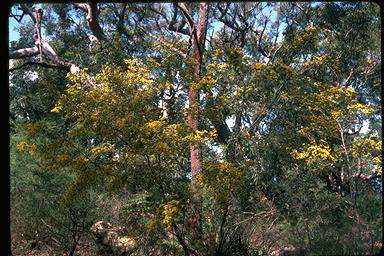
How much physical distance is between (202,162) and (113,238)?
256cm

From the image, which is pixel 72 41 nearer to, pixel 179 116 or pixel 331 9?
pixel 331 9

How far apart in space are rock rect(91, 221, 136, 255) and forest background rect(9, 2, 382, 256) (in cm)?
3

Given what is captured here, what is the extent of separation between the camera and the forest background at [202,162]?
19.2 ft

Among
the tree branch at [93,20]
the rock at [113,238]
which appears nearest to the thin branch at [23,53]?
the tree branch at [93,20]

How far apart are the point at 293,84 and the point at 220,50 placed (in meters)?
1.31

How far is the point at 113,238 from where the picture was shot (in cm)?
777

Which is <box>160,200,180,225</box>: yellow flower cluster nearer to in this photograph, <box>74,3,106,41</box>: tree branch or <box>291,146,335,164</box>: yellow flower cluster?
<box>291,146,335,164</box>: yellow flower cluster

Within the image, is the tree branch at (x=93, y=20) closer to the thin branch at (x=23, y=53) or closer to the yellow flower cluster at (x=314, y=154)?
the thin branch at (x=23, y=53)

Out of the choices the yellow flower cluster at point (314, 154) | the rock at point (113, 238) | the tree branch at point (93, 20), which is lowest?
the rock at point (113, 238)

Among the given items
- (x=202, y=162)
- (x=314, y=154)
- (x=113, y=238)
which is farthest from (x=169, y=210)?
(x=113, y=238)

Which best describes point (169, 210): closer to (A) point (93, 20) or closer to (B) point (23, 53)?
(A) point (93, 20)

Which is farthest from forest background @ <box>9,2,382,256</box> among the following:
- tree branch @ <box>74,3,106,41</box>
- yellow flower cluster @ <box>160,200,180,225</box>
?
tree branch @ <box>74,3,106,41</box>

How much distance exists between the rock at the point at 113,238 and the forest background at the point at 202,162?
26 millimetres

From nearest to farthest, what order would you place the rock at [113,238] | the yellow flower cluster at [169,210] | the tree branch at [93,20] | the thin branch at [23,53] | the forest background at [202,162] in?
the yellow flower cluster at [169,210] < the forest background at [202,162] < the rock at [113,238] < the tree branch at [93,20] < the thin branch at [23,53]
